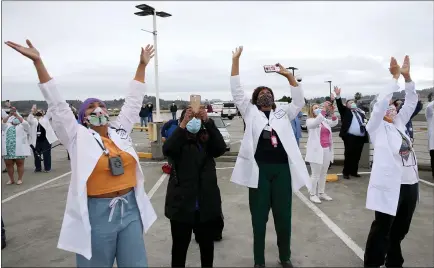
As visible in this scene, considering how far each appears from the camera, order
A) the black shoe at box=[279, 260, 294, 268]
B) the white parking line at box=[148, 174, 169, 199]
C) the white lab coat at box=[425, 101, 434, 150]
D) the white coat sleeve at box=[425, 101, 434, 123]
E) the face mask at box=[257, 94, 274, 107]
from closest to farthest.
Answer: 1. the black shoe at box=[279, 260, 294, 268]
2. the face mask at box=[257, 94, 274, 107]
3. the white parking line at box=[148, 174, 169, 199]
4. the white lab coat at box=[425, 101, 434, 150]
5. the white coat sleeve at box=[425, 101, 434, 123]

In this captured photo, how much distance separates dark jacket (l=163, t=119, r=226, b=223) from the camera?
3252mm

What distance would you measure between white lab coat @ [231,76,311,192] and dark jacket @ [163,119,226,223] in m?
0.53

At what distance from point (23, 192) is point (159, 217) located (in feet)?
13.2

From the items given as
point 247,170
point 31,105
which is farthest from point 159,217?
point 31,105

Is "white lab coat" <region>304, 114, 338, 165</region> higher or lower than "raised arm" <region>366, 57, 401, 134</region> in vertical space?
lower

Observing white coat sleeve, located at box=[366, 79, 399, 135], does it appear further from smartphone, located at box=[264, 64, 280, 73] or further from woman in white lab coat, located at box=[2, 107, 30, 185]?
woman in white lab coat, located at box=[2, 107, 30, 185]

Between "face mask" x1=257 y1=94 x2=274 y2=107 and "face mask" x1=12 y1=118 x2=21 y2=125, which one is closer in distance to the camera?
"face mask" x1=257 y1=94 x2=274 y2=107

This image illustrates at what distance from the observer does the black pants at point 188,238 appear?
130 inches

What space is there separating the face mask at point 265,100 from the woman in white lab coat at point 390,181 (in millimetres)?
1121

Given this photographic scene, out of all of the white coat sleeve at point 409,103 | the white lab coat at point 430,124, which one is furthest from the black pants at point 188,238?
the white lab coat at point 430,124

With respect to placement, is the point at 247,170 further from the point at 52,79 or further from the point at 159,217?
the point at 159,217

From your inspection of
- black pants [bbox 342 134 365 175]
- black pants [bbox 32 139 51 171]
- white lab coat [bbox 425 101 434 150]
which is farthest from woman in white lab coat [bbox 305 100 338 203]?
black pants [bbox 32 139 51 171]

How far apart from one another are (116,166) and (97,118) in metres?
0.47

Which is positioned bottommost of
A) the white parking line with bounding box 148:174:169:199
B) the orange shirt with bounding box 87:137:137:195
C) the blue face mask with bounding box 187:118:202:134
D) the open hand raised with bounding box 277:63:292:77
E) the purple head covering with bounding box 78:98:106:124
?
the white parking line with bounding box 148:174:169:199
